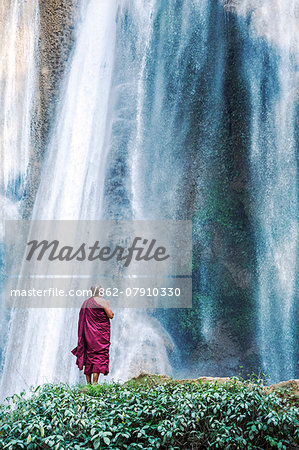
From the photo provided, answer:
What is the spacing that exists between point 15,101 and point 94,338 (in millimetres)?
9025

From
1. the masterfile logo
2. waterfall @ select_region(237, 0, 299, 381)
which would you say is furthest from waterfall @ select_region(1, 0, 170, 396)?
waterfall @ select_region(237, 0, 299, 381)

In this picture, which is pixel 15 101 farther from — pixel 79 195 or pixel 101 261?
pixel 101 261

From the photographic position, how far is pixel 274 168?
36.7 ft

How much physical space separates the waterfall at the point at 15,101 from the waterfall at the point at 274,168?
5638 mm

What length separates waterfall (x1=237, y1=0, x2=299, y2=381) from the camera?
1089cm

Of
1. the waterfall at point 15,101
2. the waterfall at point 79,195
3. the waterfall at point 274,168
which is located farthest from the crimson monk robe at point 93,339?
the waterfall at point 15,101

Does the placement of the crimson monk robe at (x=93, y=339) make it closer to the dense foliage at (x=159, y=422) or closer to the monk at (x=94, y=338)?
the monk at (x=94, y=338)

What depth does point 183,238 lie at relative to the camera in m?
12.3

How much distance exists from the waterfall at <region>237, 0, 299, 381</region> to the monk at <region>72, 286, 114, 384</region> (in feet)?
18.6

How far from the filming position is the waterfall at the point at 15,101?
13.3 meters

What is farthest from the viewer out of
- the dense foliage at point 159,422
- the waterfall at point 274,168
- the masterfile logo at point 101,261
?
the waterfall at point 274,168

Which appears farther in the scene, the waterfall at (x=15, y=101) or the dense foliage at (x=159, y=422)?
the waterfall at (x=15, y=101)


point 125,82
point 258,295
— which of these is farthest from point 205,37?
point 258,295

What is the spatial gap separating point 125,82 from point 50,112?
7.14 ft
